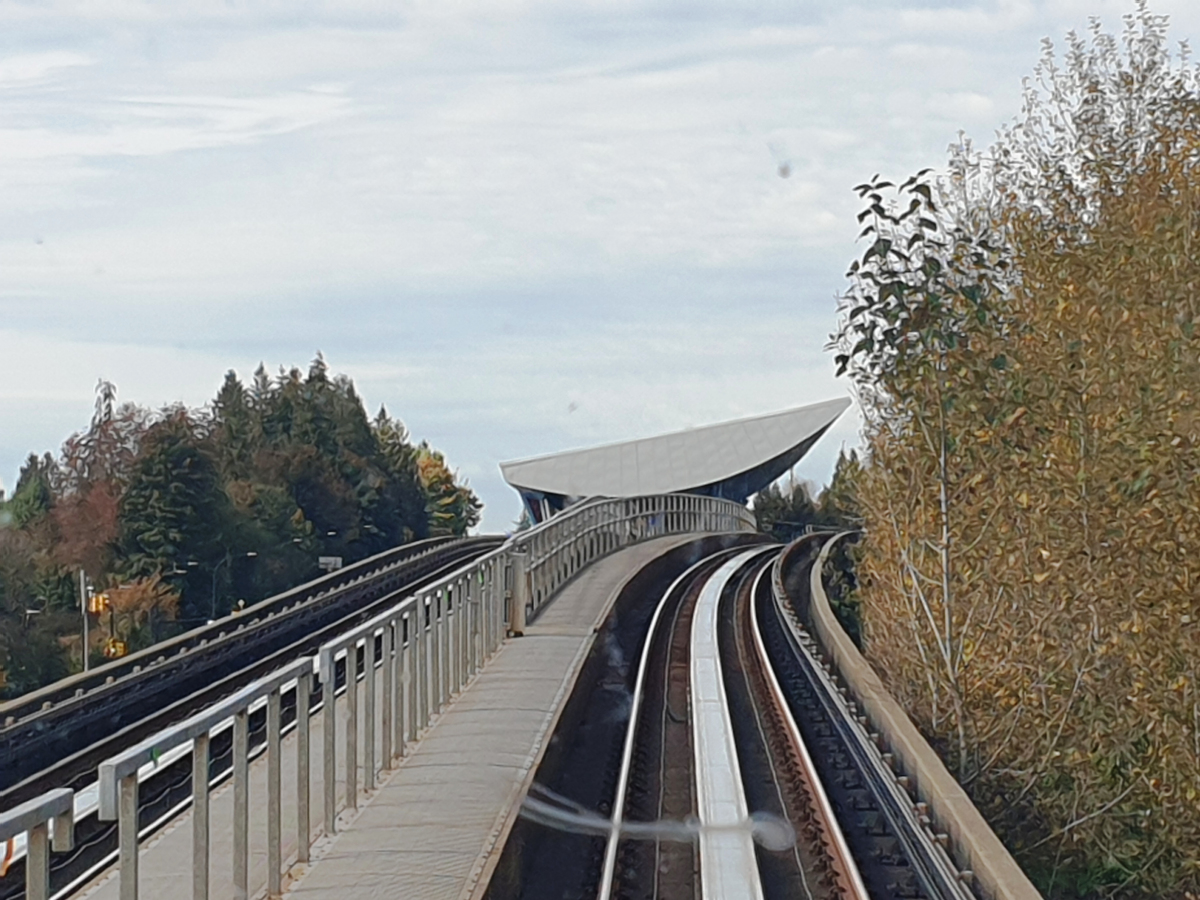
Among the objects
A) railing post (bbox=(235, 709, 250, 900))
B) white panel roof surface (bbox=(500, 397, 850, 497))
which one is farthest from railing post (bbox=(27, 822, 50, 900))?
white panel roof surface (bbox=(500, 397, 850, 497))

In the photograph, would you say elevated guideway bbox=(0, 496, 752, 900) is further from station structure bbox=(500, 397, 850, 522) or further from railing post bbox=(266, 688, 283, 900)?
station structure bbox=(500, 397, 850, 522)

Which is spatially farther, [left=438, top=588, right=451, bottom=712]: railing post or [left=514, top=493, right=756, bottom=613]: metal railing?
[left=514, top=493, right=756, bottom=613]: metal railing

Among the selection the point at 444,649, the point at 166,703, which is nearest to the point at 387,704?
the point at 444,649

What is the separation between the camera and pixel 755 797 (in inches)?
480

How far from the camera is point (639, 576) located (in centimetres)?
2705

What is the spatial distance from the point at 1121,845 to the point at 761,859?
154 inches

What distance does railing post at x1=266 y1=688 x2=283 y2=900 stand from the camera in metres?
7.17

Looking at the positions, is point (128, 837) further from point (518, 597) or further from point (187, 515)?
point (187, 515)

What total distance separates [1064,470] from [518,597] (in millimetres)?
8214

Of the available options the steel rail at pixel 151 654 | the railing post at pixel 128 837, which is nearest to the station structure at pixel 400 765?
the railing post at pixel 128 837

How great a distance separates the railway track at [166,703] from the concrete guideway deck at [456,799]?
3.54ft

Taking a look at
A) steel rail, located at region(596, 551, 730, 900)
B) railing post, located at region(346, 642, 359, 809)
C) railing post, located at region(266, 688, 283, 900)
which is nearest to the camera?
railing post, located at region(266, 688, 283, 900)

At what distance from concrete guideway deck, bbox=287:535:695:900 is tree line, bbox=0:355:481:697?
30015mm

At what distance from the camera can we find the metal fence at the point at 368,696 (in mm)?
5723
